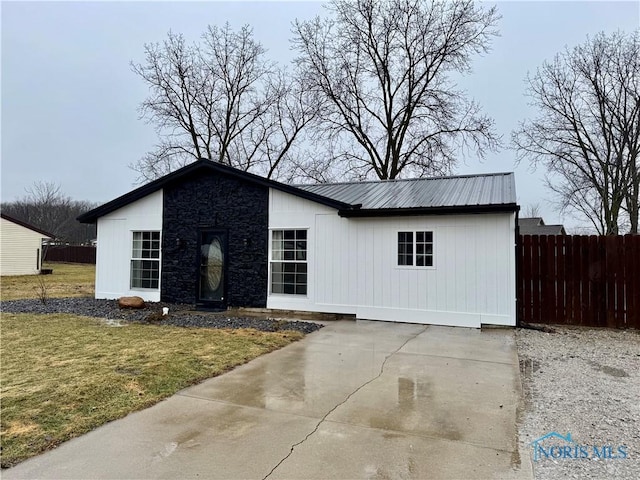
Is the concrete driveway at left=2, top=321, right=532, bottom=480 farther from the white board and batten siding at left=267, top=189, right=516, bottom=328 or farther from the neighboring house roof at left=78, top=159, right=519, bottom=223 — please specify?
the neighboring house roof at left=78, top=159, right=519, bottom=223

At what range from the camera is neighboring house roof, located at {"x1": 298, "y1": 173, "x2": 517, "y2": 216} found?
833 cm

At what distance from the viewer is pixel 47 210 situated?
1686 inches

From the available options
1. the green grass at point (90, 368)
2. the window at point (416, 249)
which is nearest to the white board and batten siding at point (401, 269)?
the window at point (416, 249)

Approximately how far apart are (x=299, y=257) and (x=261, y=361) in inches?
179

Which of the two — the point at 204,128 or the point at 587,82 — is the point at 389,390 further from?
the point at 204,128

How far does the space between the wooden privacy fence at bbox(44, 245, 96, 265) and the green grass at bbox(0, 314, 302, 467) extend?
102 ft

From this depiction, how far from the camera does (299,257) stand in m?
10.0

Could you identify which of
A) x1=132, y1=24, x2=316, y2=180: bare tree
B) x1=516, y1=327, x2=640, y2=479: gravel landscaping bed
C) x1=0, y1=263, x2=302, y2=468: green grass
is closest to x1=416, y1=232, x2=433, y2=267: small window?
x1=516, y1=327, x2=640, y2=479: gravel landscaping bed

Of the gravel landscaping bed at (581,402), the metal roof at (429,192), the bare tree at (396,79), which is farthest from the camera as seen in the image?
the bare tree at (396,79)

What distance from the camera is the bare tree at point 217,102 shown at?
25.2 meters

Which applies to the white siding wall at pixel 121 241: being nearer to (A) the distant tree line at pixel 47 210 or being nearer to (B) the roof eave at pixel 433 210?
(B) the roof eave at pixel 433 210

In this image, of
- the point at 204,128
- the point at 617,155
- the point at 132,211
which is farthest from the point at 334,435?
the point at 204,128

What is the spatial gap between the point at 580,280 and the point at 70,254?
41028mm

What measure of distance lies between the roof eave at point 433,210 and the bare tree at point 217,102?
1767 cm
